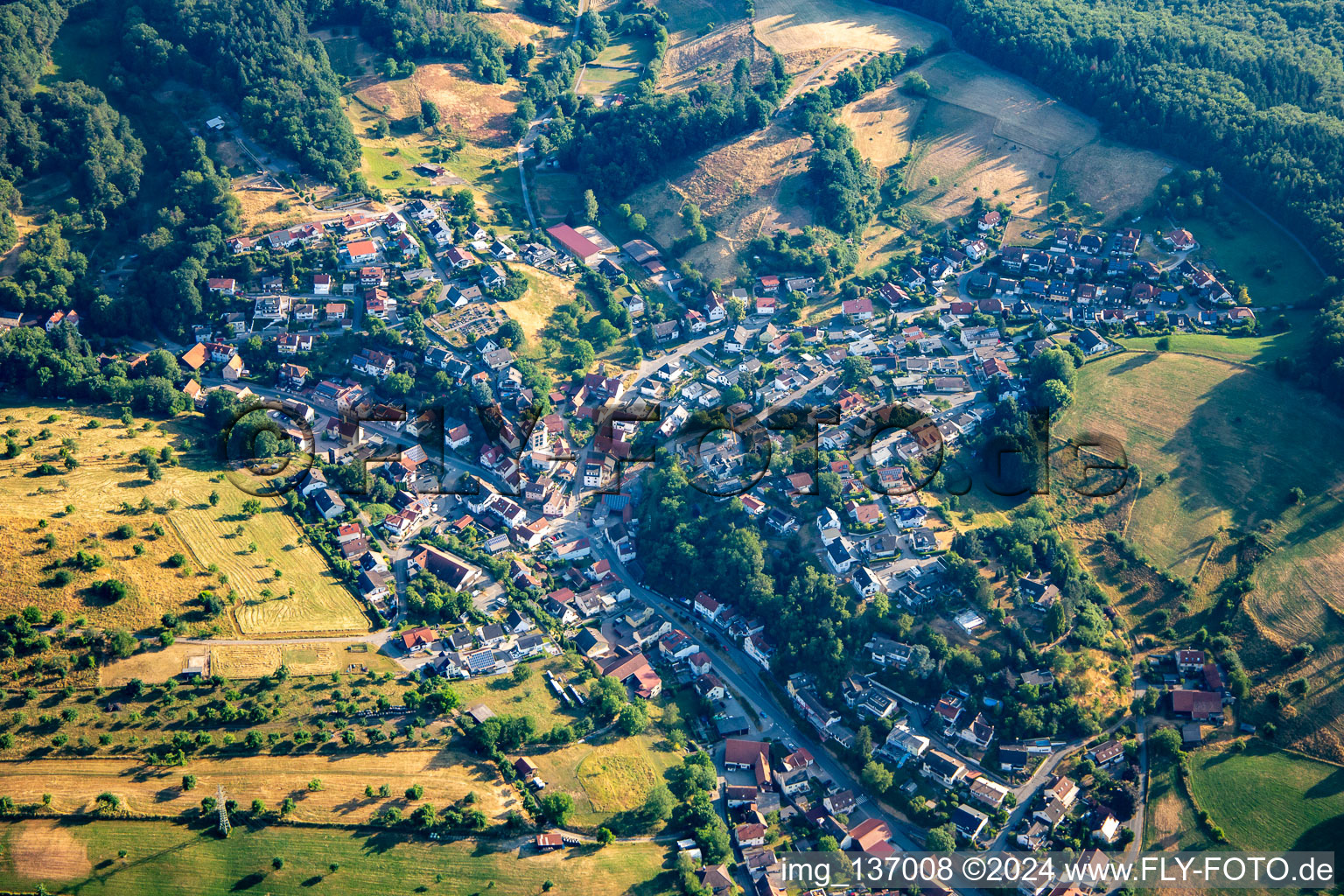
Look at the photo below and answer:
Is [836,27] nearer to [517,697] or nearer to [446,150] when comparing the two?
[446,150]

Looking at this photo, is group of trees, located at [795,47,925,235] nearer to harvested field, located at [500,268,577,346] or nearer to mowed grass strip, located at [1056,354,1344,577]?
harvested field, located at [500,268,577,346]

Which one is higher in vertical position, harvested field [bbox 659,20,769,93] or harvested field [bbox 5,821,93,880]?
harvested field [bbox 659,20,769,93]

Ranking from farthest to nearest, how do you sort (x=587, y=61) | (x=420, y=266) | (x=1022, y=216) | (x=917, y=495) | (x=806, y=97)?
(x=587, y=61) < (x=806, y=97) < (x=1022, y=216) < (x=420, y=266) < (x=917, y=495)

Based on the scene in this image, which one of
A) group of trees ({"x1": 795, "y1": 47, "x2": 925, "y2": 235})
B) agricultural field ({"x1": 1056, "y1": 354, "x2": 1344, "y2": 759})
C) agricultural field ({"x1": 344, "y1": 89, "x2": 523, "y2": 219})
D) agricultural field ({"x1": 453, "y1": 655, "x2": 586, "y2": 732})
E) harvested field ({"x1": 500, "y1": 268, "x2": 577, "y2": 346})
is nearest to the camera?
agricultural field ({"x1": 453, "y1": 655, "x2": 586, "y2": 732})

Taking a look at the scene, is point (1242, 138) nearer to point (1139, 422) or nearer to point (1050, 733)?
point (1139, 422)

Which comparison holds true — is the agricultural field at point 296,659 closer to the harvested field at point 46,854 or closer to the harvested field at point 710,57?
the harvested field at point 46,854

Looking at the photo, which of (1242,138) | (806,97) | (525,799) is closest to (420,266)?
(806,97)

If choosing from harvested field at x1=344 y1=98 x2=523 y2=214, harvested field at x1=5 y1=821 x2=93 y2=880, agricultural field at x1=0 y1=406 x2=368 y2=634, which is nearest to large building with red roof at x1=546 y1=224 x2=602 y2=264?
harvested field at x1=344 y1=98 x2=523 y2=214
